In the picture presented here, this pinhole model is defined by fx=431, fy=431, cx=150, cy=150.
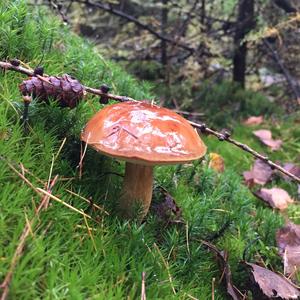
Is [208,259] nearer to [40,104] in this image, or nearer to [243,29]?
[40,104]

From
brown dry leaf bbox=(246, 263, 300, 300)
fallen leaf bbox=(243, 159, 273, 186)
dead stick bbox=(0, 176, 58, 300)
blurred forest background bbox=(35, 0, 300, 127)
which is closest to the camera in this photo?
dead stick bbox=(0, 176, 58, 300)

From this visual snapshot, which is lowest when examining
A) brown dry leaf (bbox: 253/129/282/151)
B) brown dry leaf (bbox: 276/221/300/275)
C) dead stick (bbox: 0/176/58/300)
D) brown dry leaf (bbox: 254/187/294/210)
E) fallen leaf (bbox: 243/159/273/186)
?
brown dry leaf (bbox: 253/129/282/151)

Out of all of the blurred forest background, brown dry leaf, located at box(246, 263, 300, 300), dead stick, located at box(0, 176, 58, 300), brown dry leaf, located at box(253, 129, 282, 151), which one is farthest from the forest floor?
the blurred forest background

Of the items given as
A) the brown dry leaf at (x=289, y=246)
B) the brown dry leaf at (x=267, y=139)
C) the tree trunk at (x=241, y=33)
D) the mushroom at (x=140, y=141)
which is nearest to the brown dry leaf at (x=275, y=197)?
the brown dry leaf at (x=289, y=246)

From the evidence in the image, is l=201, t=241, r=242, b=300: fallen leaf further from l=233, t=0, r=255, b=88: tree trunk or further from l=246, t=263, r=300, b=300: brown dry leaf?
l=233, t=0, r=255, b=88: tree trunk

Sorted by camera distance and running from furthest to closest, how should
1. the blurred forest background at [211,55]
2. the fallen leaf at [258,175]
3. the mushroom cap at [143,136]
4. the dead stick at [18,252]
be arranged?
the blurred forest background at [211,55] < the fallen leaf at [258,175] < the mushroom cap at [143,136] < the dead stick at [18,252]

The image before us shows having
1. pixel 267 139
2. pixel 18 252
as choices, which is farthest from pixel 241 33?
pixel 18 252

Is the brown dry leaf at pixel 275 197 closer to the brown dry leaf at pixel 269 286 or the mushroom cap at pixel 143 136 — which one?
the brown dry leaf at pixel 269 286

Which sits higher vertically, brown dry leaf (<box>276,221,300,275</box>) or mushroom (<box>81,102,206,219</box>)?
mushroom (<box>81,102,206,219</box>)
